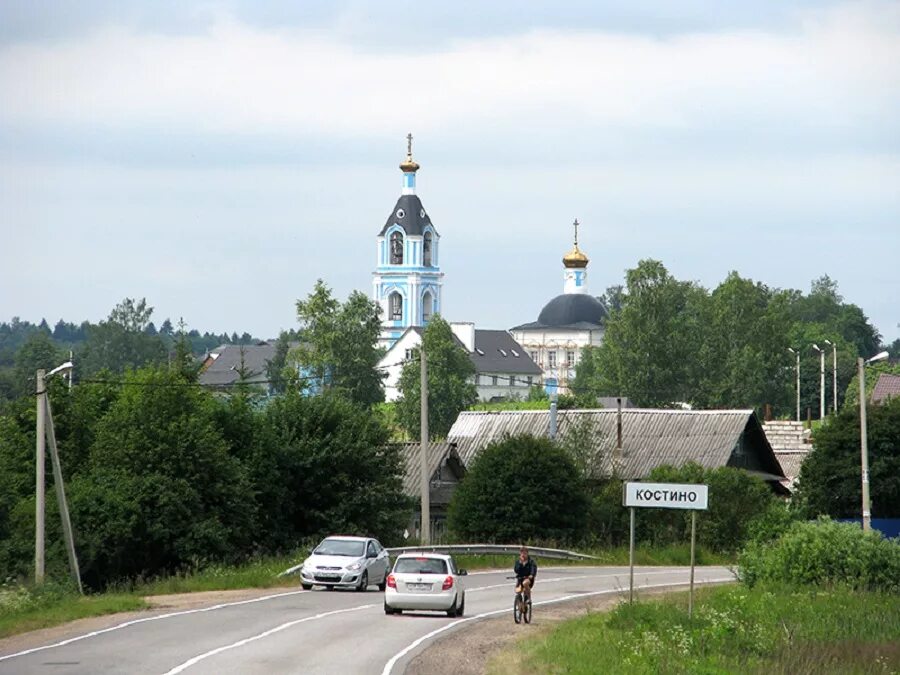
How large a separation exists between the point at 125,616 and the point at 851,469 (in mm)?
34377

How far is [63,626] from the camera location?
31.8 meters

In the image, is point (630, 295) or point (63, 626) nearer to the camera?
point (63, 626)

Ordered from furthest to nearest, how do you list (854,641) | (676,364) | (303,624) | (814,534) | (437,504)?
(676,364), (437,504), (814,534), (303,624), (854,641)

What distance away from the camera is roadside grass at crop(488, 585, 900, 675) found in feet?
85.9

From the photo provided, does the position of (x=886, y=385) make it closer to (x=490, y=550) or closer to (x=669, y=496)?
(x=490, y=550)

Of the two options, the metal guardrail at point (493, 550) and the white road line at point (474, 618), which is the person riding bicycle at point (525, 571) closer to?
the white road line at point (474, 618)

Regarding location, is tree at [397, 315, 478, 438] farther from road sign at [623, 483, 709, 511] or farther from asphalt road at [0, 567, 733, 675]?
road sign at [623, 483, 709, 511]

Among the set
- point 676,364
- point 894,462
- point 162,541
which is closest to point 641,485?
point 162,541

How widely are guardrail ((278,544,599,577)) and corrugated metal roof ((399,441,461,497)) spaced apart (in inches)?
614

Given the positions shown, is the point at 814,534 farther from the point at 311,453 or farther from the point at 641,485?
the point at 311,453

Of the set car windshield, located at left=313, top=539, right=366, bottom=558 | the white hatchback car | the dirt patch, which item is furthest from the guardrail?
the white hatchback car

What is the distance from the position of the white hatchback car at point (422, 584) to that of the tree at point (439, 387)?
98774mm

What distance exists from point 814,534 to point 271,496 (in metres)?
21.9

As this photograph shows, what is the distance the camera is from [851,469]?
203 feet
